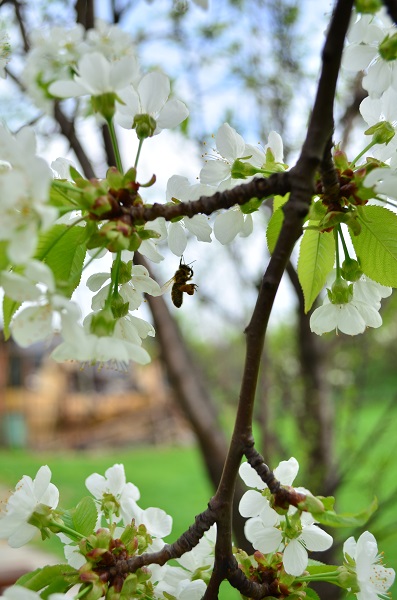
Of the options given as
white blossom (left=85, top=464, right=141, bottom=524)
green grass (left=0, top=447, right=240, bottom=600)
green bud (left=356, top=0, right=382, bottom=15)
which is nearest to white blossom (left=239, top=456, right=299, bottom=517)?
white blossom (left=85, top=464, right=141, bottom=524)

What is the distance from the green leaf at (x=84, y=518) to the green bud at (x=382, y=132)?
1.22 feet

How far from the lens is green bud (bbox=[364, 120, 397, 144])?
0.56 meters

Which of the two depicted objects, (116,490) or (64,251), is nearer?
(64,251)

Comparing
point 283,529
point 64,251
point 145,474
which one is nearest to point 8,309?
point 64,251

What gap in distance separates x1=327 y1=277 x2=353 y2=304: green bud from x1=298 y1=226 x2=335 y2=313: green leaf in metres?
0.01

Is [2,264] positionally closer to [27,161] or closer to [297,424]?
[27,161]

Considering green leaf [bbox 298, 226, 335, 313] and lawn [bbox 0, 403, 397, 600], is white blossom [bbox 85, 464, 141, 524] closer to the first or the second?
green leaf [bbox 298, 226, 335, 313]

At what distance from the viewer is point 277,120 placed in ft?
7.84

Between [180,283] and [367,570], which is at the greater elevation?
[180,283]

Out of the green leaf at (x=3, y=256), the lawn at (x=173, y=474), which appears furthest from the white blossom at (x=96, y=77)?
the lawn at (x=173, y=474)

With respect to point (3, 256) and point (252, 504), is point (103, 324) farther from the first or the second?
point (252, 504)

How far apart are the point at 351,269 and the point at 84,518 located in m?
0.30

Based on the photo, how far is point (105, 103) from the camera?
18.8 inches

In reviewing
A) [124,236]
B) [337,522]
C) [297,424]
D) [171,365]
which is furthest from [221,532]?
[297,424]
